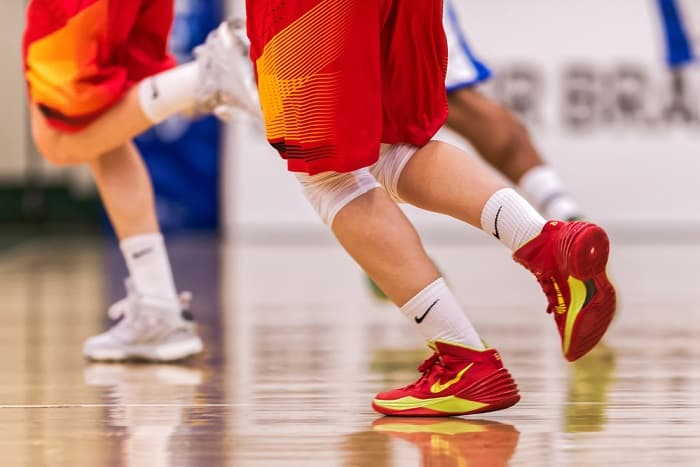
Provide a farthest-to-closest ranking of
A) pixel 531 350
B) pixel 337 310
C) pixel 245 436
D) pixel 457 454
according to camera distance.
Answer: pixel 337 310 → pixel 531 350 → pixel 245 436 → pixel 457 454

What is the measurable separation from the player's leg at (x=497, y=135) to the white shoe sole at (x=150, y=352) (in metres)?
0.72

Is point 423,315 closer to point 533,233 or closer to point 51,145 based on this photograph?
point 533,233

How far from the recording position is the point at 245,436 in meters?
1.38

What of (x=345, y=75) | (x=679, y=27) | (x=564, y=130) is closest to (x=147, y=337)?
(x=345, y=75)

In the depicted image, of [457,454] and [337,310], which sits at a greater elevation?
[457,454]

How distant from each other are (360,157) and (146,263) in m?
0.81

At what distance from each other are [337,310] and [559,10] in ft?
13.2

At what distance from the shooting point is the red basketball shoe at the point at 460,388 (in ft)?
4.83

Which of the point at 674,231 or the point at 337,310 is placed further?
the point at 674,231

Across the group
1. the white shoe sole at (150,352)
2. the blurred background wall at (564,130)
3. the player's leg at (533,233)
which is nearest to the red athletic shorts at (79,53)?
the white shoe sole at (150,352)

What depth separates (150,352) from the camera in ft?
6.93

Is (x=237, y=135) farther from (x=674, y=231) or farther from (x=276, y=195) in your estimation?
(x=674, y=231)

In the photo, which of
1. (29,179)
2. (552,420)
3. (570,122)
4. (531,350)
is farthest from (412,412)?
(29,179)

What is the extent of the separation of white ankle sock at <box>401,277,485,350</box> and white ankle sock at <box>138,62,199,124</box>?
655 mm
